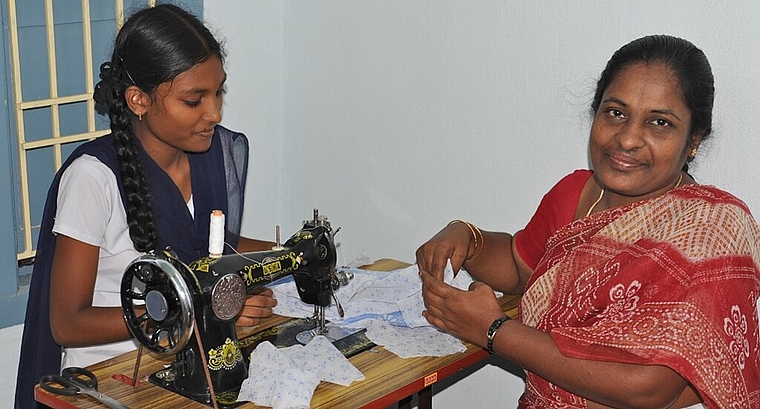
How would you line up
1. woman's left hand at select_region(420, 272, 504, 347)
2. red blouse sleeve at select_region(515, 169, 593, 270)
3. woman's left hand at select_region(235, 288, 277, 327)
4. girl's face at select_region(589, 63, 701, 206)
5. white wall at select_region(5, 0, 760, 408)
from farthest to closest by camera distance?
1. white wall at select_region(5, 0, 760, 408)
2. red blouse sleeve at select_region(515, 169, 593, 270)
3. woman's left hand at select_region(235, 288, 277, 327)
4. woman's left hand at select_region(420, 272, 504, 347)
5. girl's face at select_region(589, 63, 701, 206)

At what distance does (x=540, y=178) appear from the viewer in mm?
2590

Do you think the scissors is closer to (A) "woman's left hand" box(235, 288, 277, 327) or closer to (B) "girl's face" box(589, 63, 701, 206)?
(A) "woman's left hand" box(235, 288, 277, 327)

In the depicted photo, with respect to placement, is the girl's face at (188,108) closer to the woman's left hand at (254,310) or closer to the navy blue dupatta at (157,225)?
the navy blue dupatta at (157,225)

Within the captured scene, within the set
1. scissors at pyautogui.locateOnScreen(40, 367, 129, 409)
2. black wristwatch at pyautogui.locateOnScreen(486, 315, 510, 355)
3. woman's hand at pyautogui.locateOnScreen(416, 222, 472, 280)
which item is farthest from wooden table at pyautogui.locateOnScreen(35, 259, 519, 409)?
woman's hand at pyautogui.locateOnScreen(416, 222, 472, 280)

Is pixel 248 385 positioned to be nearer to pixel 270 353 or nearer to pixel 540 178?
pixel 270 353

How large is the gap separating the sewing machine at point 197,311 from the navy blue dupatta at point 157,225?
258mm

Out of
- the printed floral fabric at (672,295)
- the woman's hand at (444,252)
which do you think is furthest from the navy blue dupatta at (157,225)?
the printed floral fabric at (672,295)

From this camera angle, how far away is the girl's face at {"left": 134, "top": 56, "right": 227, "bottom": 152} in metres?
2.01

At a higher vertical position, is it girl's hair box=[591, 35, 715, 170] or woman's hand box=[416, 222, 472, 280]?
girl's hair box=[591, 35, 715, 170]

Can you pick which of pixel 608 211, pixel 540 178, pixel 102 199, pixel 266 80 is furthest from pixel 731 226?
pixel 266 80

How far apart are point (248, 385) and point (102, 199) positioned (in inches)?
21.2

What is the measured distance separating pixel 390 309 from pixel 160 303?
2.14ft

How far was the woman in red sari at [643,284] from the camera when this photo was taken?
67.8 inches

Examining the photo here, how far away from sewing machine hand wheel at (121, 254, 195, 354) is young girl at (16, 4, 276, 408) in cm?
21
